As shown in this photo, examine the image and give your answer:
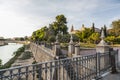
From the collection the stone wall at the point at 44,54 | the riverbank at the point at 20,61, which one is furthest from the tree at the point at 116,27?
the stone wall at the point at 44,54

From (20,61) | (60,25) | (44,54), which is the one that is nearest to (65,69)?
(44,54)

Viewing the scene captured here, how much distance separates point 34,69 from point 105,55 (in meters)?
5.34

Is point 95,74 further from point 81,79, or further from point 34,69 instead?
point 34,69

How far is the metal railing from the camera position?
138 inches

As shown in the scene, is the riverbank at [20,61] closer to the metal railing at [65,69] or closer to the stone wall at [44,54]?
the stone wall at [44,54]

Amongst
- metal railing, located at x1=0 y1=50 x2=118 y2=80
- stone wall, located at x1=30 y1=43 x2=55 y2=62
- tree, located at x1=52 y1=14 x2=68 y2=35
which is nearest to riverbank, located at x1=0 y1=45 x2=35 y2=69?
stone wall, located at x1=30 y1=43 x2=55 y2=62

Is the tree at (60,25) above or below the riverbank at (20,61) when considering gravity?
above

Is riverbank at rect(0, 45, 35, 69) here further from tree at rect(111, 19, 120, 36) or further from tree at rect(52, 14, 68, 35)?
tree at rect(111, 19, 120, 36)

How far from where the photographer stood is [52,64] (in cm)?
460

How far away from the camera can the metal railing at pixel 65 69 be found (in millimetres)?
3512

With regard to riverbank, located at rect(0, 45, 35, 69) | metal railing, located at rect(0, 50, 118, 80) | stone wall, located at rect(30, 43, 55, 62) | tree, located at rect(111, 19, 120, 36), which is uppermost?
tree, located at rect(111, 19, 120, 36)

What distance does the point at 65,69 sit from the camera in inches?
248

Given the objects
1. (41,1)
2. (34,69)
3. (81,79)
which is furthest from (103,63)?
(41,1)

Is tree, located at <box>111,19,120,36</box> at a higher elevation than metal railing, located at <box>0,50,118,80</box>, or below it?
higher
